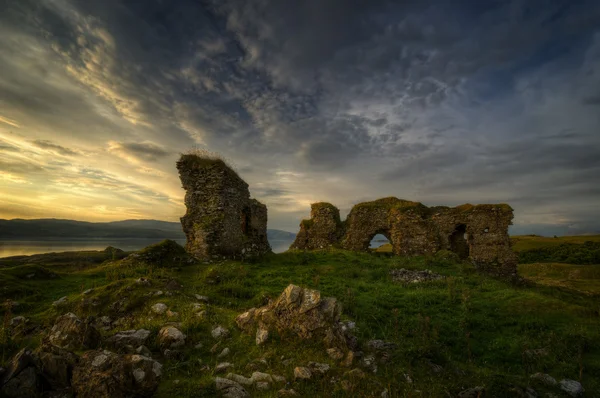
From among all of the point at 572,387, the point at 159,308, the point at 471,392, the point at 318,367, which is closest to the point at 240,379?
the point at 318,367

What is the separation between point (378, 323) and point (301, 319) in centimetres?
360

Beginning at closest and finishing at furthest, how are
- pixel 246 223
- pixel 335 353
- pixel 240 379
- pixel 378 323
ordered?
pixel 240 379 → pixel 335 353 → pixel 378 323 → pixel 246 223

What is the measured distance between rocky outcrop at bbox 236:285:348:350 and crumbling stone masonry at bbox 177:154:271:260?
10.3 metres

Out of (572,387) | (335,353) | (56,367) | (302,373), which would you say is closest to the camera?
(56,367)

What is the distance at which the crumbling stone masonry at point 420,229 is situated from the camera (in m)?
22.2

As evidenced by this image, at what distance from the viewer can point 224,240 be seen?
16.9 metres

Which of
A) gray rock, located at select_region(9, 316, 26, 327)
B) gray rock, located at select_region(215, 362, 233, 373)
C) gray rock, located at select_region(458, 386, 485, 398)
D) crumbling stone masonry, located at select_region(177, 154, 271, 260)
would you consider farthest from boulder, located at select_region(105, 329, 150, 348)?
crumbling stone masonry, located at select_region(177, 154, 271, 260)

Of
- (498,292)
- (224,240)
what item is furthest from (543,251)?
(224,240)

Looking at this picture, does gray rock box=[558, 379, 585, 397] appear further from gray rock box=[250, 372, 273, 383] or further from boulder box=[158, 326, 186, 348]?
boulder box=[158, 326, 186, 348]

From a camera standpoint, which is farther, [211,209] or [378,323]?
[211,209]

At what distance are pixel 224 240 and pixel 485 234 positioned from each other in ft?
68.4

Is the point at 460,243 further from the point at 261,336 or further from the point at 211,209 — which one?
the point at 261,336

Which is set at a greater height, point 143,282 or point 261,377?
point 143,282

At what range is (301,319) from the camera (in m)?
6.35
